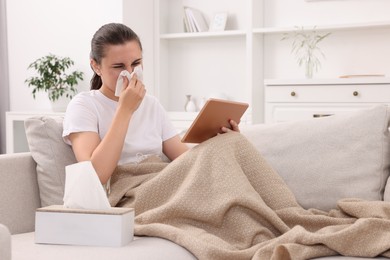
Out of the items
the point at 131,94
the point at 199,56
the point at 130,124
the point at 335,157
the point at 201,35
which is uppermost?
the point at 201,35

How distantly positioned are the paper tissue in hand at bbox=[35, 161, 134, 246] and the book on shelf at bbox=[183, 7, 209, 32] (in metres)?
3.22

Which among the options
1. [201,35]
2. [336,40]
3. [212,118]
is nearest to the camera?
[212,118]

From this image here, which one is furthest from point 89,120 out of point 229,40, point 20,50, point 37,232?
point 20,50

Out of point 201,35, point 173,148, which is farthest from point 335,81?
point 173,148

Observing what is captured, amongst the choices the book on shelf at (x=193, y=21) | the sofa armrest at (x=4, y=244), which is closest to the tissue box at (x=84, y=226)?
the sofa armrest at (x=4, y=244)

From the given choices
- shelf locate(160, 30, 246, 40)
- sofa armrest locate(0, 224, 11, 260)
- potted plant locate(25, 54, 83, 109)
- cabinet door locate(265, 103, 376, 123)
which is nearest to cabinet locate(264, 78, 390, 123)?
cabinet door locate(265, 103, 376, 123)

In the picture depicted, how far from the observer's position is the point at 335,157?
2139 mm

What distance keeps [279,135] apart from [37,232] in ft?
2.93

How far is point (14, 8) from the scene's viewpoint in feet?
17.1

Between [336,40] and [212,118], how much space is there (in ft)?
8.73

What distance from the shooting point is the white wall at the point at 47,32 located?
4.77m

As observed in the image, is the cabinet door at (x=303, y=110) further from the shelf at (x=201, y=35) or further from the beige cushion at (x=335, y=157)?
the beige cushion at (x=335, y=157)

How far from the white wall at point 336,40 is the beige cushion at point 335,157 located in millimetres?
2310

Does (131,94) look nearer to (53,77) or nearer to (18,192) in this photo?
(18,192)
